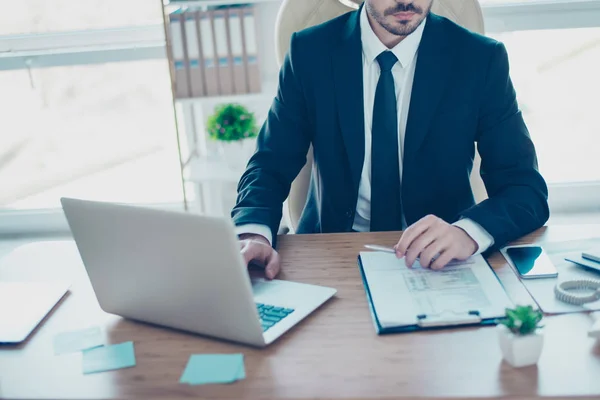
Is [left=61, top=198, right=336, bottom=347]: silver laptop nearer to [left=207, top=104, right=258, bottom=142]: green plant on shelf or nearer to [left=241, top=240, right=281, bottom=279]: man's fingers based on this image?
[left=241, top=240, right=281, bottom=279]: man's fingers

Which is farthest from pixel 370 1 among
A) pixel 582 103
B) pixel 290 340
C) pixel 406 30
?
pixel 582 103

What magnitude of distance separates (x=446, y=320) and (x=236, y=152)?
85.1 inches

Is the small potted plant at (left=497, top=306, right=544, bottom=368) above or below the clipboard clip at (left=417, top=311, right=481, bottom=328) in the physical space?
above

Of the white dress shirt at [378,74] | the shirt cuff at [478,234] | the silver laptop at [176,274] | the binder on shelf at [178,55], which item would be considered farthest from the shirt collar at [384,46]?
the binder on shelf at [178,55]

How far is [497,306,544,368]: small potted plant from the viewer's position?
0.89 metres

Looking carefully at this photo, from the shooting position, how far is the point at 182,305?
1011 mm

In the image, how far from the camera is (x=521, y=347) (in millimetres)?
891

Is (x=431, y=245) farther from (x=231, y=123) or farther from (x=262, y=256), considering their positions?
(x=231, y=123)

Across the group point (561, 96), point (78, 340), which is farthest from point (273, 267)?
point (561, 96)

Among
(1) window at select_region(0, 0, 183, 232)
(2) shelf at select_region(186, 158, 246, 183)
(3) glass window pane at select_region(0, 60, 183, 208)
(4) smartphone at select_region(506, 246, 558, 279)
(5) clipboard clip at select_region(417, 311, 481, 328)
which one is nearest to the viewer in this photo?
(5) clipboard clip at select_region(417, 311, 481, 328)

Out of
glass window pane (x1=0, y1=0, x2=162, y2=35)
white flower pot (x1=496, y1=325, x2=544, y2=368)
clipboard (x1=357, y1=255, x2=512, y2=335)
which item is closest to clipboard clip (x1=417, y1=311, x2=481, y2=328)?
clipboard (x1=357, y1=255, x2=512, y2=335)

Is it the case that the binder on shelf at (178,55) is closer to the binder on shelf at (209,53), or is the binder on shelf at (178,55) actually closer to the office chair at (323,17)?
the binder on shelf at (209,53)

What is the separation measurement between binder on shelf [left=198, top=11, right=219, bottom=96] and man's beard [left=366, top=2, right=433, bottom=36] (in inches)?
48.1

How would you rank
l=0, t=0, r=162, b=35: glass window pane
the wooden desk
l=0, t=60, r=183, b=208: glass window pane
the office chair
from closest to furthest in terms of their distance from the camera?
the wooden desk
the office chair
l=0, t=0, r=162, b=35: glass window pane
l=0, t=60, r=183, b=208: glass window pane
